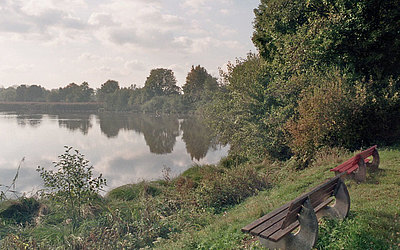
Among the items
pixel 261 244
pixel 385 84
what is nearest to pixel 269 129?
pixel 385 84

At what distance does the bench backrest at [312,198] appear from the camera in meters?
3.86

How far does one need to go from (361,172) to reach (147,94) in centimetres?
8290

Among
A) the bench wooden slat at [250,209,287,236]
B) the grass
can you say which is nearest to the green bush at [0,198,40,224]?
the grass

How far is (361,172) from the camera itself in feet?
22.6

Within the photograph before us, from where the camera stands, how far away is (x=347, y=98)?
10.8 meters

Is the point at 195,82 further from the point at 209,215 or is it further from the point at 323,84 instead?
the point at 209,215

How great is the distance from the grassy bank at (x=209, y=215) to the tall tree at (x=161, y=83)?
3099 inches

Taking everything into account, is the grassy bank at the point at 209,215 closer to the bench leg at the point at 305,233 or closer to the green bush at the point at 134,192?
the green bush at the point at 134,192

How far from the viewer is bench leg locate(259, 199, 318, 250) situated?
3959mm

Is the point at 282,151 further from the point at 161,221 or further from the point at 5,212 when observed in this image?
the point at 5,212

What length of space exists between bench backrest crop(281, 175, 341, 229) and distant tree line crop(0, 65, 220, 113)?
45.9 meters

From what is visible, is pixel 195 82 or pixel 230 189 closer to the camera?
pixel 230 189

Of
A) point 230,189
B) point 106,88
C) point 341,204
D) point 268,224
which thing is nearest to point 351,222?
point 341,204

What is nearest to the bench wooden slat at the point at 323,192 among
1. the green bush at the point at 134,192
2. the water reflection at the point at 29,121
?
the green bush at the point at 134,192
